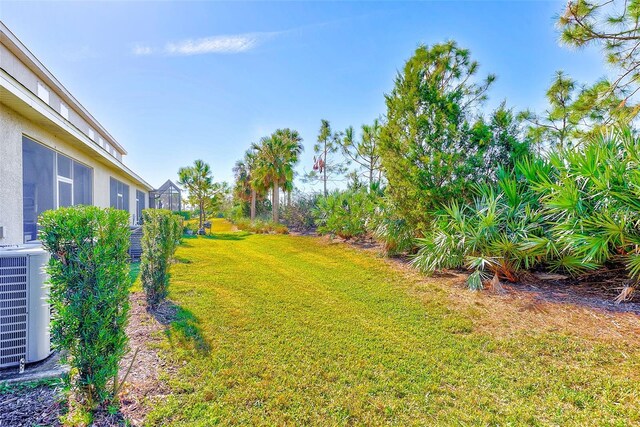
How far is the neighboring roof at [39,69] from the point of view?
728 centimetres

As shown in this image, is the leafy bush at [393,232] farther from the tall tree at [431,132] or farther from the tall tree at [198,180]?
the tall tree at [198,180]

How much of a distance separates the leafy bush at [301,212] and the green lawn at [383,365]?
43.8ft

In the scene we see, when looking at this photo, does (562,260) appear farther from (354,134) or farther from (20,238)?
(354,134)

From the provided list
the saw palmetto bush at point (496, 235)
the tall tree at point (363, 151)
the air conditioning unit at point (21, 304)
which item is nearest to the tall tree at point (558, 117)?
the saw palmetto bush at point (496, 235)

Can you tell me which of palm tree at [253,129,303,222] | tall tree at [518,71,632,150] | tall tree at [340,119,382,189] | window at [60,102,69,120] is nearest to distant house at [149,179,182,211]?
palm tree at [253,129,303,222]

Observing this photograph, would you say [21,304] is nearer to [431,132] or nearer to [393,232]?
[393,232]

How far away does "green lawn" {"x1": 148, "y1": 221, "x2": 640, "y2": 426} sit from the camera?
2330 millimetres

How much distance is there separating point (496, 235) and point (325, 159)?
19.0 m

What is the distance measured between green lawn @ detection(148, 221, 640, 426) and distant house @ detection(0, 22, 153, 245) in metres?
2.12

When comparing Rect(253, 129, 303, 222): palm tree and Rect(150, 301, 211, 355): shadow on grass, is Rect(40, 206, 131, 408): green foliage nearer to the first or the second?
Rect(150, 301, 211, 355): shadow on grass

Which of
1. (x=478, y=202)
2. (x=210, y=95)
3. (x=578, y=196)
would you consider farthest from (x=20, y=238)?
(x=578, y=196)

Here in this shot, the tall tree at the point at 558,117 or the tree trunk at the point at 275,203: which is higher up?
the tall tree at the point at 558,117

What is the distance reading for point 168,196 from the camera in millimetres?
23062

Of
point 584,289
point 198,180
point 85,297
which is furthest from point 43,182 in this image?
point 198,180
